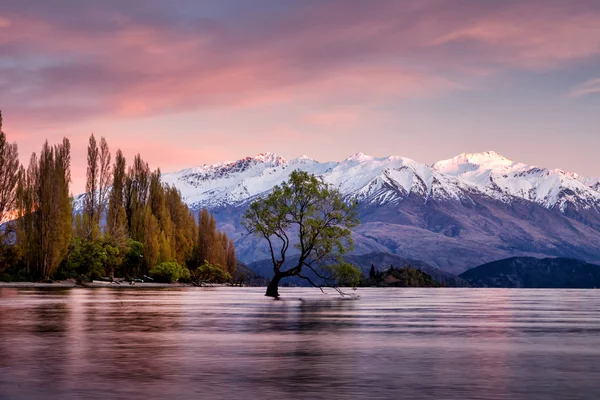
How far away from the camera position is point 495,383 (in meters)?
16.0

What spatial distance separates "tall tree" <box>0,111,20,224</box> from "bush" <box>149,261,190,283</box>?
3229 centimetres

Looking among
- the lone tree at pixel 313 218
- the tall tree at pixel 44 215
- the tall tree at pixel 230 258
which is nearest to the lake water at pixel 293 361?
the lone tree at pixel 313 218

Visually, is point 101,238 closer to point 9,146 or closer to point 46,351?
A: point 9,146

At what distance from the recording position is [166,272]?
458 feet

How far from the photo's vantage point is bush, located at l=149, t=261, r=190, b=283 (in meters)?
138

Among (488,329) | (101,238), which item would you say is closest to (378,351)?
(488,329)

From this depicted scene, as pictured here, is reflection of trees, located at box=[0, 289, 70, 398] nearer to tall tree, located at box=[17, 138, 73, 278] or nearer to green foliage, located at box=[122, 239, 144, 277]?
tall tree, located at box=[17, 138, 73, 278]

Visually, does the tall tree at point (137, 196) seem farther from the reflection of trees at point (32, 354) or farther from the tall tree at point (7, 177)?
the reflection of trees at point (32, 354)

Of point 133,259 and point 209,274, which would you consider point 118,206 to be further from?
point 209,274

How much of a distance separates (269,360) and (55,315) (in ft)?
73.0

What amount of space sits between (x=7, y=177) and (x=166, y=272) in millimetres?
36848

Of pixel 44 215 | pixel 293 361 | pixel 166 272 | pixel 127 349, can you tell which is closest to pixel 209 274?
pixel 166 272

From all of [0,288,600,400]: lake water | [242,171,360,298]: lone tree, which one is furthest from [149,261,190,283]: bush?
[0,288,600,400]: lake water

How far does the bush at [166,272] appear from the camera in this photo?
138 meters
